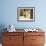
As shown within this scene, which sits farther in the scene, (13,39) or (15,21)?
(15,21)

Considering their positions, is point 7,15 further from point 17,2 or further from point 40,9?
point 40,9

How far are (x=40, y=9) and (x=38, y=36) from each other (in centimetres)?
98

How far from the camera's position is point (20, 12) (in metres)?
4.48

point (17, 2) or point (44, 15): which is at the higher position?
point (17, 2)

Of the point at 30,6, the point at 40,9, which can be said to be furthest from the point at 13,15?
the point at 40,9

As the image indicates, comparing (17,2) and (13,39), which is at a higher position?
(17,2)

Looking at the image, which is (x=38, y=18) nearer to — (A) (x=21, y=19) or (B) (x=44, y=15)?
(B) (x=44, y=15)

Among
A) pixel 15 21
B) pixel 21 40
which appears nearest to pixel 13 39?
pixel 21 40

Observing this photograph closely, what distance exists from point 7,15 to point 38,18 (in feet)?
3.39

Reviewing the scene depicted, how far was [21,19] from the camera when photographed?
448cm

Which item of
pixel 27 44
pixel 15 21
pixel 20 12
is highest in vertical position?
pixel 20 12

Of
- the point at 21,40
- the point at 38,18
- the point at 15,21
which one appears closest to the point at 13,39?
the point at 21,40

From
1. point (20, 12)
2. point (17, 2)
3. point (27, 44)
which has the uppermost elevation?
point (17, 2)

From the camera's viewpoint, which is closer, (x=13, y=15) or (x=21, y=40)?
(x=21, y=40)
